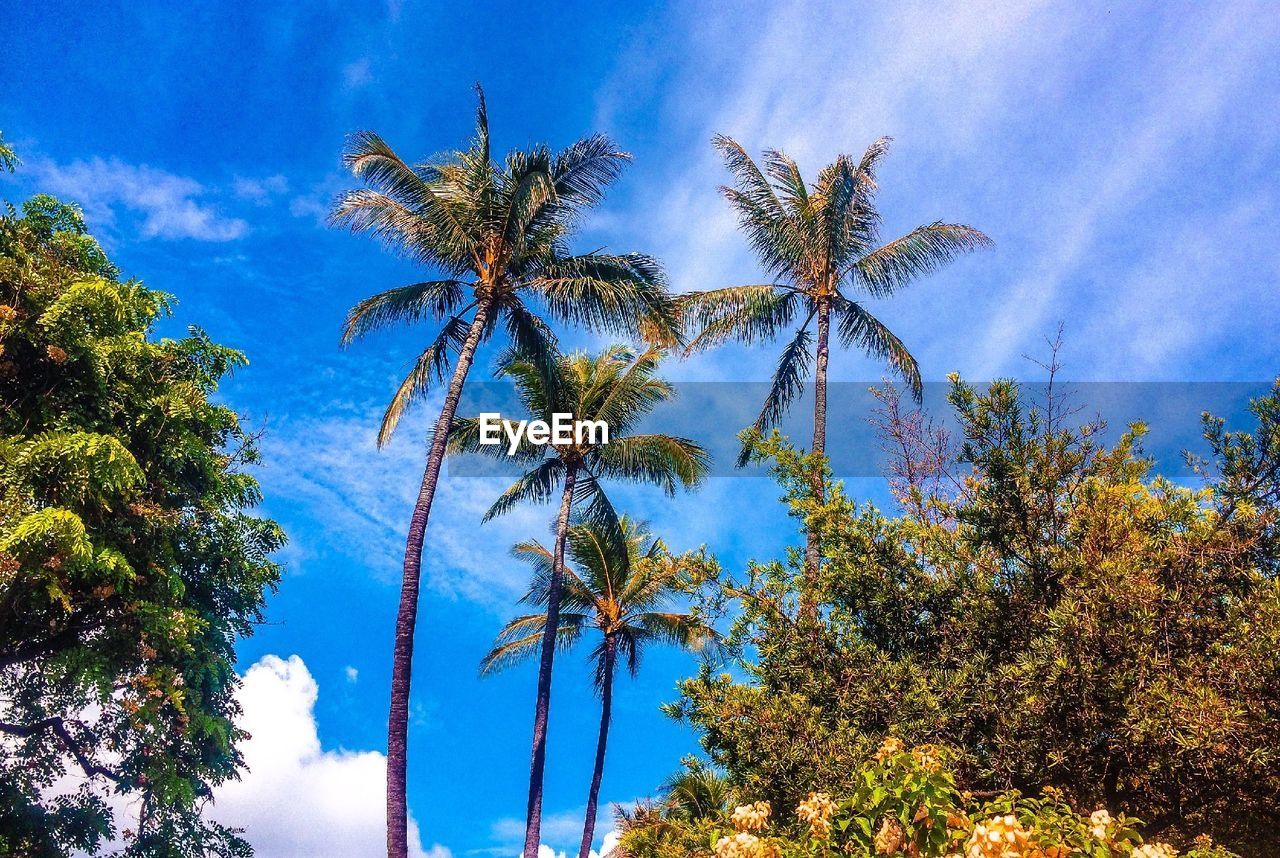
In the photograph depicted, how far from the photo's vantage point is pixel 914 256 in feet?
50.5

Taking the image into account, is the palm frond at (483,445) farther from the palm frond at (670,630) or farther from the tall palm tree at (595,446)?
the palm frond at (670,630)

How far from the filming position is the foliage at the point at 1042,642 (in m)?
6.16

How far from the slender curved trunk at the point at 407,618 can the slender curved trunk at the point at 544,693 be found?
5.23 metres

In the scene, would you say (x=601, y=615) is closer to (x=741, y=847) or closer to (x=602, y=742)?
(x=602, y=742)

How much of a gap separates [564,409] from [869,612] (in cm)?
1151

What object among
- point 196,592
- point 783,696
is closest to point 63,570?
point 196,592

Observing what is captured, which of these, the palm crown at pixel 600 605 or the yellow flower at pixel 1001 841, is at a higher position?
the palm crown at pixel 600 605

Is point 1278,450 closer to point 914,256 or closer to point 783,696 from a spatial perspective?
point 783,696

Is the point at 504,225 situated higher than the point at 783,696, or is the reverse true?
the point at 504,225

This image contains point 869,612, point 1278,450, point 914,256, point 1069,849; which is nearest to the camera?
point 1069,849

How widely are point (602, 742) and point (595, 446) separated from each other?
28.2 feet

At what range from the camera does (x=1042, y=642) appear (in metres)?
6.52

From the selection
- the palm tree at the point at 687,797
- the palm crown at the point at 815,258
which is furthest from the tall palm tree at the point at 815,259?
the palm tree at the point at 687,797

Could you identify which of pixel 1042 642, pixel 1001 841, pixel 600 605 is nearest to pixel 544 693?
pixel 600 605
